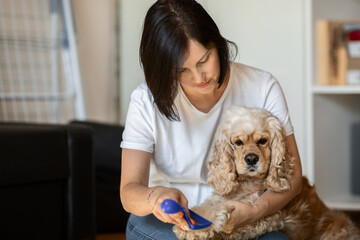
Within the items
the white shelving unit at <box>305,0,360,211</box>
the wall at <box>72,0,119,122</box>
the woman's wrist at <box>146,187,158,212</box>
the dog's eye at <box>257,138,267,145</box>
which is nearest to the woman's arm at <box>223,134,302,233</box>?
the dog's eye at <box>257,138,267,145</box>

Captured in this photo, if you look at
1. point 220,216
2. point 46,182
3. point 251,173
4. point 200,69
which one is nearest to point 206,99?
point 200,69

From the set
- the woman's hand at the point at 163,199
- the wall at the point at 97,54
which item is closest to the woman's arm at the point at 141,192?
the woman's hand at the point at 163,199

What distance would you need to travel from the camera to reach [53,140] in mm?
2062

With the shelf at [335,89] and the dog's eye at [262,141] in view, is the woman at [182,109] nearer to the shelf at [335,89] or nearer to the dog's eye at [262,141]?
the dog's eye at [262,141]

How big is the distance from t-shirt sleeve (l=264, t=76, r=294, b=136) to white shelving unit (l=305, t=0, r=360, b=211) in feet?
3.93

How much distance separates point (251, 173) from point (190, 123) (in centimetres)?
26

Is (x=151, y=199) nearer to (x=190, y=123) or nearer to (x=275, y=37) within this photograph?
(x=190, y=123)

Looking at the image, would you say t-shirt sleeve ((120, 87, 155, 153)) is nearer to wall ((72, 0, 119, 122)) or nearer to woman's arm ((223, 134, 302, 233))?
woman's arm ((223, 134, 302, 233))

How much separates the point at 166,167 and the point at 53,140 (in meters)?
0.69

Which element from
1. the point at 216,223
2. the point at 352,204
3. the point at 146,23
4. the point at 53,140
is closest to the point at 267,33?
the point at 352,204

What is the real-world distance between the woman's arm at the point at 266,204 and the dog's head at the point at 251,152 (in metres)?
0.03

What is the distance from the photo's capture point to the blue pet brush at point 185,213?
44.0 inches

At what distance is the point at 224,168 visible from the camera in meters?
Result: 1.40

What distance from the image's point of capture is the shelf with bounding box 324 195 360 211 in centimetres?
274
